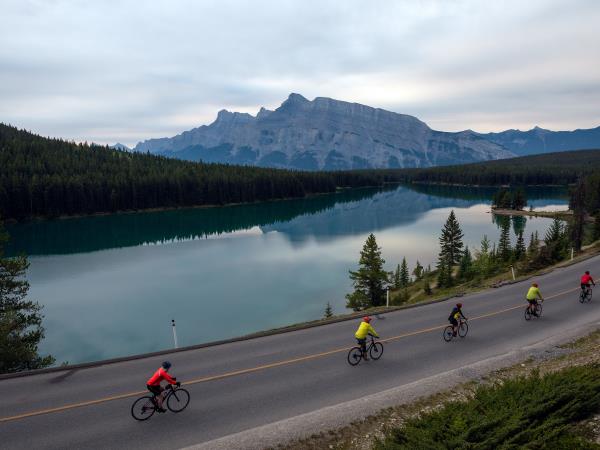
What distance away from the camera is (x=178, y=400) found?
14.6 metres

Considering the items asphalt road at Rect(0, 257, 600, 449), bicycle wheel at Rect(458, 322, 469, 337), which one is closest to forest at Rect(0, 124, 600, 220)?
asphalt road at Rect(0, 257, 600, 449)

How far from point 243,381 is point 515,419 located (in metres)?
10.3

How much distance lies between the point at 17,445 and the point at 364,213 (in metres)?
151

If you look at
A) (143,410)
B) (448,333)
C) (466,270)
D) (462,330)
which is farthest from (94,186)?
(462,330)

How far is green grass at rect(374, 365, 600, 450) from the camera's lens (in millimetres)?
9797

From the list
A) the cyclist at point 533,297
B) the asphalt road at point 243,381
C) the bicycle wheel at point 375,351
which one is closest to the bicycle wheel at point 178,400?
the asphalt road at point 243,381

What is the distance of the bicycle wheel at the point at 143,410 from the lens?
14008mm

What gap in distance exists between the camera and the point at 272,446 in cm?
1194

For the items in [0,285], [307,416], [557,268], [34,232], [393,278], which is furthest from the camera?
[34,232]

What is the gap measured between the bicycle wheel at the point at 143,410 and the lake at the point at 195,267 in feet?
78.4

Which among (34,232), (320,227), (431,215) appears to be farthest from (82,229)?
(431,215)

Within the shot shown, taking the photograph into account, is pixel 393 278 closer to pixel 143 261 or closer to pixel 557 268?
pixel 557 268

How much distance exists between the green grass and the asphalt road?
15.3ft

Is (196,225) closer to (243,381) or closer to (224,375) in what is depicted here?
(224,375)
